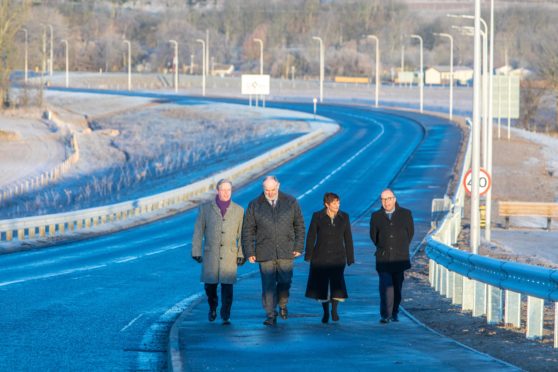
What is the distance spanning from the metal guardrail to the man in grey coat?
16008 mm

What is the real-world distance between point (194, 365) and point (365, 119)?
81047 millimetres

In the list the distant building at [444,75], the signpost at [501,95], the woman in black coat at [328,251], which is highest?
the distant building at [444,75]

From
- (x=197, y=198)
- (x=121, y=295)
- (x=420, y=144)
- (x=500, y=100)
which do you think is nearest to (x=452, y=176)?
(x=500, y=100)

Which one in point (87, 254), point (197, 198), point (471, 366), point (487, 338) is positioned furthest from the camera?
point (197, 198)

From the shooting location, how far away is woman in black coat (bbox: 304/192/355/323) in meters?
15.3

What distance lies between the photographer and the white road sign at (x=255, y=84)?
3826 inches

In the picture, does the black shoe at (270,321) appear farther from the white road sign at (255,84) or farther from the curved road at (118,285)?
the white road sign at (255,84)

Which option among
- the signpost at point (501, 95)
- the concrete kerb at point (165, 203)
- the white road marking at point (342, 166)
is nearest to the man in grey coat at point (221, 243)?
the concrete kerb at point (165, 203)

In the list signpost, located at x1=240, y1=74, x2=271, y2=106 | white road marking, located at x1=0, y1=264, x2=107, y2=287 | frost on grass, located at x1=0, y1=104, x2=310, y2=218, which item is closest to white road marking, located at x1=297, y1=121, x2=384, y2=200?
frost on grass, located at x1=0, y1=104, x2=310, y2=218

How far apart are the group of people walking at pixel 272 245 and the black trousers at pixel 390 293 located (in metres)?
0.02

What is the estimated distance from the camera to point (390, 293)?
51.5ft

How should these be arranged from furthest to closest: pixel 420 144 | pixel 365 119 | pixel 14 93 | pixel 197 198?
pixel 14 93 < pixel 365 119 < pixel 420 144 < pixel 197 198

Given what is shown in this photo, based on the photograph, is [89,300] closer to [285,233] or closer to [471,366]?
[285,233]

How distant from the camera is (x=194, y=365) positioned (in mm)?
12133
